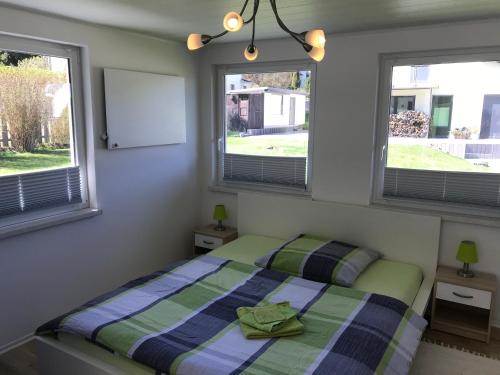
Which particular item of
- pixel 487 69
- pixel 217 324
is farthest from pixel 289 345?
pixel 487 69

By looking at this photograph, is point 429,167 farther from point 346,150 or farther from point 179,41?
point 179,41

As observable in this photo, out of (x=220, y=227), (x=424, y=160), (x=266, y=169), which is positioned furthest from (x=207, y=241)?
→ (x=424, y=160)

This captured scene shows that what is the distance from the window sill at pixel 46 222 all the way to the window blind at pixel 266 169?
146 centimetres

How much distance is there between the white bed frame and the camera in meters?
3.22

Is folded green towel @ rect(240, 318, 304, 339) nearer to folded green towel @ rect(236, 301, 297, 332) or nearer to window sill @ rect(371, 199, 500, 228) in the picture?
folded green towel @ rect(236, 301, 297, 332)

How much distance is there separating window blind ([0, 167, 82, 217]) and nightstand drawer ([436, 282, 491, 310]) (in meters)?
2.88

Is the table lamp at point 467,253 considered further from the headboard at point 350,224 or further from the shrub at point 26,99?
the shrub at point 26,99

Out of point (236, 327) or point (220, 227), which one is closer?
point (236, 327)

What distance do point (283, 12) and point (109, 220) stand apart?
215 cm

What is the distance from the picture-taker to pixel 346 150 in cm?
353

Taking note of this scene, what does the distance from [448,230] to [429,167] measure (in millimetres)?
518

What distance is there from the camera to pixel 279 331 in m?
2.19

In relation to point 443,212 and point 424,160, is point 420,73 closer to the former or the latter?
point 424,160

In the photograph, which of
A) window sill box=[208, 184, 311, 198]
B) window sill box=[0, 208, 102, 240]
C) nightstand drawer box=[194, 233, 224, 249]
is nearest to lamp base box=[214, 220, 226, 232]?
nightstand drawer box=[194, 233, 224, 249]
